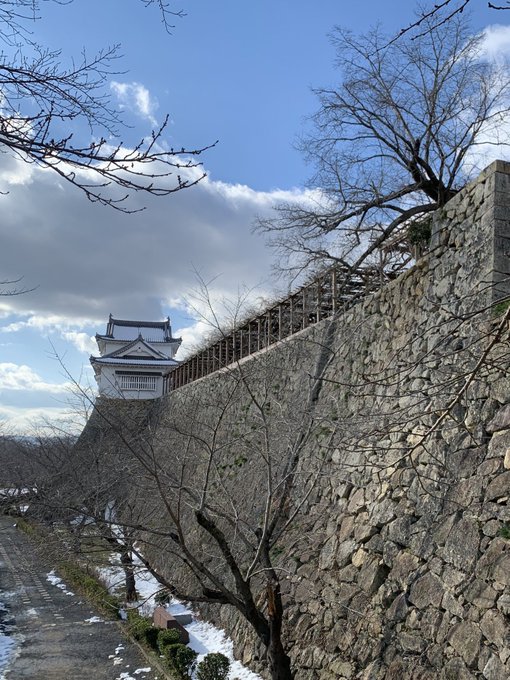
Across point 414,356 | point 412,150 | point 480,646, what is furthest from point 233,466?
point 480,646

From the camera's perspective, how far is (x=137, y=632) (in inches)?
395

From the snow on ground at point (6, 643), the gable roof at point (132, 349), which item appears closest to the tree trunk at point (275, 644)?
the snow on ground at point (6, 643)

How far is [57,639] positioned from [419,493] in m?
7.89

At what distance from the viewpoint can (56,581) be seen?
50.2 ft

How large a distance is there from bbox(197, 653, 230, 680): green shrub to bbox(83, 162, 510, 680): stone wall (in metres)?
0.42

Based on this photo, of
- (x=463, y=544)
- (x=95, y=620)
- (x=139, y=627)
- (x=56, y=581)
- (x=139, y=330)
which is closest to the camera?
(x=463, y=544)

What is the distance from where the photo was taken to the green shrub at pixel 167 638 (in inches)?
348

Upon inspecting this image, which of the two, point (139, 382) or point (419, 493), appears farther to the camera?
point (139, 382)

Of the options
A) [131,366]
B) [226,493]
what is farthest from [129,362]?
[226,493]

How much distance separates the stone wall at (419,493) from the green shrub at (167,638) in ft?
2.63

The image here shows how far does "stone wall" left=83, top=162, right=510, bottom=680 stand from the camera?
4758mm

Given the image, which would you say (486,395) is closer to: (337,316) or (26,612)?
(337,316)

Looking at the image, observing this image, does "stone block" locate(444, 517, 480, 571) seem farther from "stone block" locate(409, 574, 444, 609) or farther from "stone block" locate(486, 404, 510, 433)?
"stone block" locate(486, 404, 510, 433)

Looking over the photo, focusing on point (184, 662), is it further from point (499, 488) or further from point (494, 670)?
point (499, 488)
